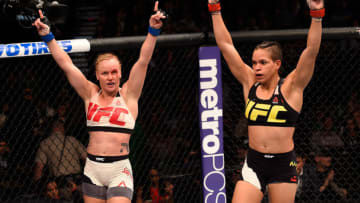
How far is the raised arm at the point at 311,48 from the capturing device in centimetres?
314

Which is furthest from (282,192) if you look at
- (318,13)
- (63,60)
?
(63,60)

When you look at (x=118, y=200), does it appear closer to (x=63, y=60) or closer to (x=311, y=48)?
(x=63, y=60)

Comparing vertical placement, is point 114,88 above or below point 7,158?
above

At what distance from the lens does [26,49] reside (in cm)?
355

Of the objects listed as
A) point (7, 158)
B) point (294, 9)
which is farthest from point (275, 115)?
point (294, 9)

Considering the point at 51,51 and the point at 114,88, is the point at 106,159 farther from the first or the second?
the point at 51,51

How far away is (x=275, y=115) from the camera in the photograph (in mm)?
3395

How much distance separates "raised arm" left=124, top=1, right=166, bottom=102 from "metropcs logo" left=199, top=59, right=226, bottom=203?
0.68 metres

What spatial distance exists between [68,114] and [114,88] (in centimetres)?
129

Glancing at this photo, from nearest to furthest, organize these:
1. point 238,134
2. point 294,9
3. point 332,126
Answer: point 238,134
point 332,126
point 294,9

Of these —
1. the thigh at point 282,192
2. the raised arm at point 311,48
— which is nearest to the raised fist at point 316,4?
the raised arm at point 311,48

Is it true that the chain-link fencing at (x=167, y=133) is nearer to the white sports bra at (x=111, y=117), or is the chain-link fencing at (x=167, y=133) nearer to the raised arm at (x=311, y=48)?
the white sports bra at (x=111, y=117)

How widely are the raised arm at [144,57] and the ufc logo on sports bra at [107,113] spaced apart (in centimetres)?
13

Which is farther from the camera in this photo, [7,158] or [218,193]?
[7,158]
